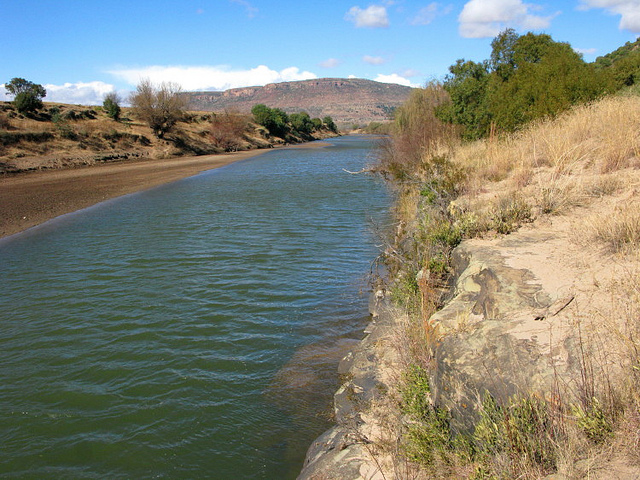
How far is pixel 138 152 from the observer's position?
4059cm

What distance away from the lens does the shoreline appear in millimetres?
16844

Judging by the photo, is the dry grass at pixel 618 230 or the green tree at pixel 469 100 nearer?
the dry grass at pixel 618 230

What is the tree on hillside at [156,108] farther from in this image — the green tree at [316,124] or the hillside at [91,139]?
the green tree at [316,124]

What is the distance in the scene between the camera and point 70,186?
77.8 ft

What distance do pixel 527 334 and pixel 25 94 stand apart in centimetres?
4906

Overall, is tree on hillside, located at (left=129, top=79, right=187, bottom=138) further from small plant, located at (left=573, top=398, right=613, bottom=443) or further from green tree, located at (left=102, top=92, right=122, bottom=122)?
small plant, located at (left=573, top=398, right=613, bottom=443)

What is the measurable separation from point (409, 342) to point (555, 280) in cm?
163

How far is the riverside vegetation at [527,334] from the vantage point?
2.64m

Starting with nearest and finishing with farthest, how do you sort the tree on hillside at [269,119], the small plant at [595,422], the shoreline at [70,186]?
the small plant at [595,422] < the shoreline at [70,186] < the tree on hillside at [269,119]

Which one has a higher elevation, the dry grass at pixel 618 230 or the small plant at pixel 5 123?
the small plant at pixel 5 123

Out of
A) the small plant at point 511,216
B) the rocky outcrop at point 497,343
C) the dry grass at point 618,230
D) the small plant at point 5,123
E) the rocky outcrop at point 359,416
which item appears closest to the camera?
the rocky outcrop at point 497,343

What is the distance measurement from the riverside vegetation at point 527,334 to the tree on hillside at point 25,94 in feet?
143

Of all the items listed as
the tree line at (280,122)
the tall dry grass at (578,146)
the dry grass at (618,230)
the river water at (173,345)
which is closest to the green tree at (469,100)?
the tall dry grass at (578,146)

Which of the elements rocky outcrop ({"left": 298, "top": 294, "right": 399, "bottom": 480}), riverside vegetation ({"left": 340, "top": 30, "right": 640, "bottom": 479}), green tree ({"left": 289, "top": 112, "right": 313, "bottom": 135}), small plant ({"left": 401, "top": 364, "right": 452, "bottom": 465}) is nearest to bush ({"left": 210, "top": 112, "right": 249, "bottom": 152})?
green tree ({"left": 289, "top": 112, "right": 313, "bottom": 135})
